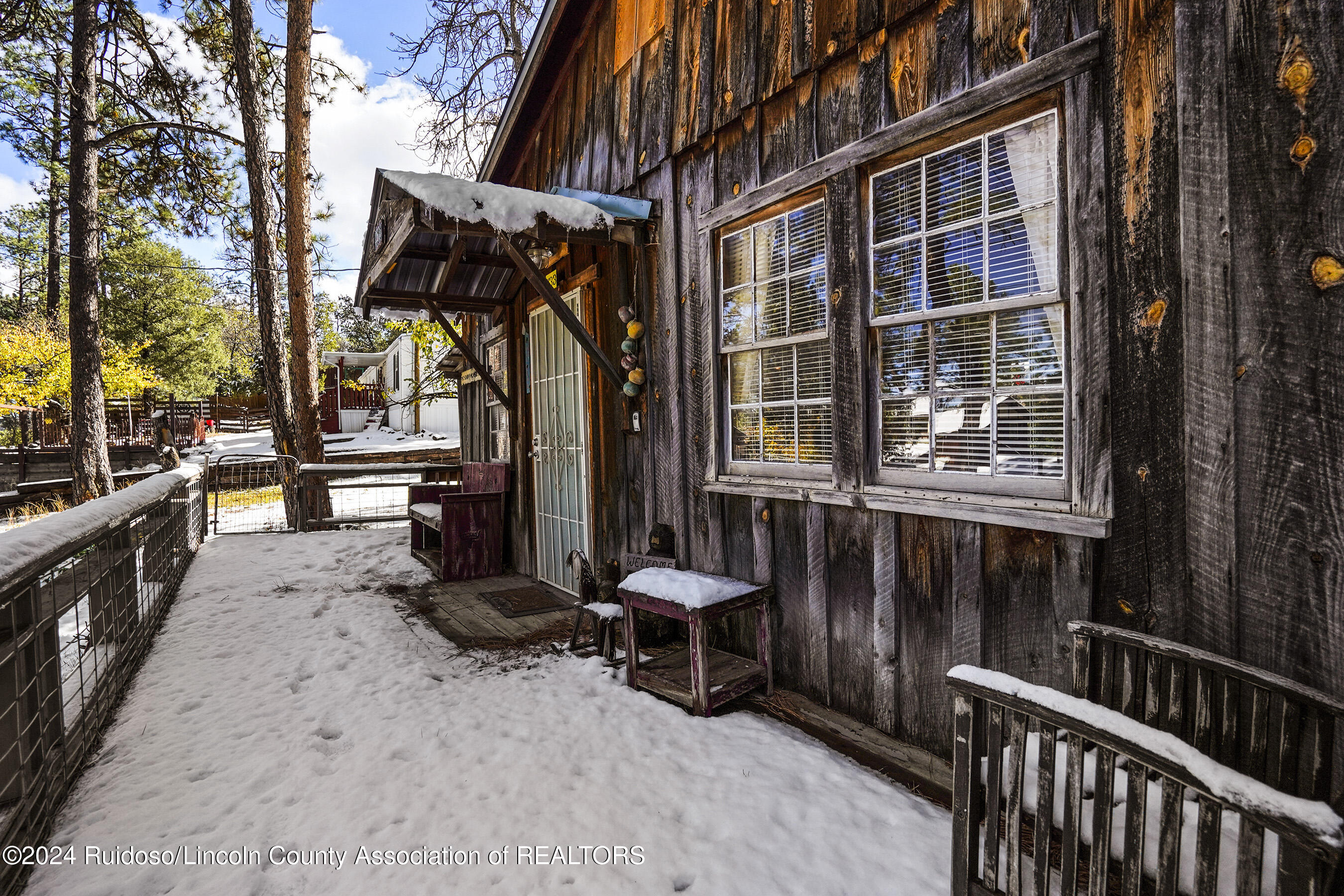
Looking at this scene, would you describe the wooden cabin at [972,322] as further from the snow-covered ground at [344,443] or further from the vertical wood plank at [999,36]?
the snow-covered ground at [344,443]

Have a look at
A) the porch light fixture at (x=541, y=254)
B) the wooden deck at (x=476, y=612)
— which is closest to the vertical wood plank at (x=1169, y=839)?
the wooden deck at (x=476, y=612)

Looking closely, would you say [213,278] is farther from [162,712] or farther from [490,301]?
[162,712]

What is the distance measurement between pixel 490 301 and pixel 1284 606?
20.1ft

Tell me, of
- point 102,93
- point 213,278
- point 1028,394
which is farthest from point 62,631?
point 213,278

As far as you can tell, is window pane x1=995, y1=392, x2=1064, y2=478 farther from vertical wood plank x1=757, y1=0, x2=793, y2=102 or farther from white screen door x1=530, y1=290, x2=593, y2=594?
white screen door x1=530, y1=290, x2=593, y2=594

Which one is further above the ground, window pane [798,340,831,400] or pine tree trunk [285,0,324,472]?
pine tree trunk [285,0,324,472]

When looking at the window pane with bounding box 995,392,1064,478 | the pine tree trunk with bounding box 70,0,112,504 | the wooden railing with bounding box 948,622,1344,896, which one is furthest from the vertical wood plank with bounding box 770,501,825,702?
the pine tree trunk with bounding box 70,0,112,504

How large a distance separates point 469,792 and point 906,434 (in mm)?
2284

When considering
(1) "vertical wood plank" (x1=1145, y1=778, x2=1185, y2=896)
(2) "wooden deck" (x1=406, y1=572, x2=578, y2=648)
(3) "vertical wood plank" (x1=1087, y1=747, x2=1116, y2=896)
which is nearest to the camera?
(1) "vertical wood plank" (x1=1145, y1=778, x2=1185, y2=896)

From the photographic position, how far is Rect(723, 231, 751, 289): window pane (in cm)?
342

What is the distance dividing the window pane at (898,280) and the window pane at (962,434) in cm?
43

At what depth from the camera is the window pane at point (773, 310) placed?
127 inches

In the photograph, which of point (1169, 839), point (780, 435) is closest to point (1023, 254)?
point (780, 435)

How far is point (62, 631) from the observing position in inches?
176
